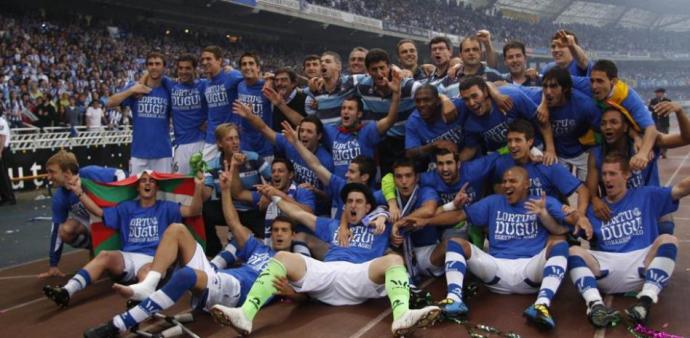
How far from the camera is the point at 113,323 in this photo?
4.38m

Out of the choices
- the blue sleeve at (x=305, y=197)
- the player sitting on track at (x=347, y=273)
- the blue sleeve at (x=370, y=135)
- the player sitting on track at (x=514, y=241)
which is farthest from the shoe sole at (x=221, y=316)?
the blue sleeve at (x=370, y=135)

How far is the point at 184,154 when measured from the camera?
7.87 m

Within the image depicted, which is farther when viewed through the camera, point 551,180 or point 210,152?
point 210,152

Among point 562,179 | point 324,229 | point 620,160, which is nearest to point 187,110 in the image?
point 324,229

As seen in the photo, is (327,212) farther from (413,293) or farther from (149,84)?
(149,84)

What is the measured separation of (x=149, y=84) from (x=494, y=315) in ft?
16.0

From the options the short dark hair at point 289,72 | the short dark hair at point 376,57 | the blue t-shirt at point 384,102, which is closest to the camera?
the short dark hair at point 376,57

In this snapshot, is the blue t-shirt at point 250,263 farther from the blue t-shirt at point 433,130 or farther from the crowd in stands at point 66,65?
the crowd in stands at point 66,65

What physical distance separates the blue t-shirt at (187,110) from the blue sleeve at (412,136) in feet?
9.26

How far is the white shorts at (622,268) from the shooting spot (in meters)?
4.99

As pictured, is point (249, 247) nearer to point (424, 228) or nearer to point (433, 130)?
point (424, 228)

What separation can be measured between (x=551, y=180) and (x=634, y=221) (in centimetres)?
75

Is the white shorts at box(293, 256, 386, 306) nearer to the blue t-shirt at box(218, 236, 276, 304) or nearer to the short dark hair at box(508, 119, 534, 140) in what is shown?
the blue t-shirt at box(218, 236, 276, 304)

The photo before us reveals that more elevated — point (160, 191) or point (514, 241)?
point (160, 191)
